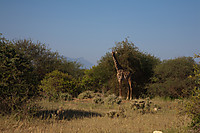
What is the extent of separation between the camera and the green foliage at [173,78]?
15746 millimetres

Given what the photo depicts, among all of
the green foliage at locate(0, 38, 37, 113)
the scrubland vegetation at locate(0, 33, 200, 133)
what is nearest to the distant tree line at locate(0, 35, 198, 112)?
the scrubland vegetation at locate(0, 33, 200, 133)

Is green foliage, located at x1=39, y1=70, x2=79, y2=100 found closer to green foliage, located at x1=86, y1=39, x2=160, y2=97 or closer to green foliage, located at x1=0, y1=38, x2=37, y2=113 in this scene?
green foliage, located at x1=86, y1=39, x2=160, y2=97

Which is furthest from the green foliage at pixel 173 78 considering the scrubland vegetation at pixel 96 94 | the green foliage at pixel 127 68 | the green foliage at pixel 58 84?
the green foliage at pixel 58 84

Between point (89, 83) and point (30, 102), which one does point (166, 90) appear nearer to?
point (89, 83)

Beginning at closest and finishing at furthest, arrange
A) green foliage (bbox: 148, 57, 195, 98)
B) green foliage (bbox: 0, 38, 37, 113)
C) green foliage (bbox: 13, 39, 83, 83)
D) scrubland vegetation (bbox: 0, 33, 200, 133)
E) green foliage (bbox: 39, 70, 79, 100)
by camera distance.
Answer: scrubland vegetation (bbox: 0, 33, 200, 133), green foliage (bbox: 0, 38, 37, 113), green foliage (bbox: 148, 57, 195, 98), green foliage (bbox: 39, 70, 79, 100), green foliage (bbox: 13, 39, 83, 83)

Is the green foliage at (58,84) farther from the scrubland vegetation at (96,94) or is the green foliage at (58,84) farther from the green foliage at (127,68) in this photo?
the green foliage at (127,68)

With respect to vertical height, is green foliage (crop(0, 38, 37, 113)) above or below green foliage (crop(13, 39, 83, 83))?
below

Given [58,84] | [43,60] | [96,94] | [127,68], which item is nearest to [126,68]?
[127,68]

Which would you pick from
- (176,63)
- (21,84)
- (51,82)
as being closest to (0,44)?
(21,84)

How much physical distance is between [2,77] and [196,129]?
6.45 metres

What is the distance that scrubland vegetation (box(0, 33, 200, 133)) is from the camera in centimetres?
664

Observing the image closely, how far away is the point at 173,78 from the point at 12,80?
40.5 feet

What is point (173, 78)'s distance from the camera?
53.2 feet

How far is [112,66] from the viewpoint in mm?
18734
